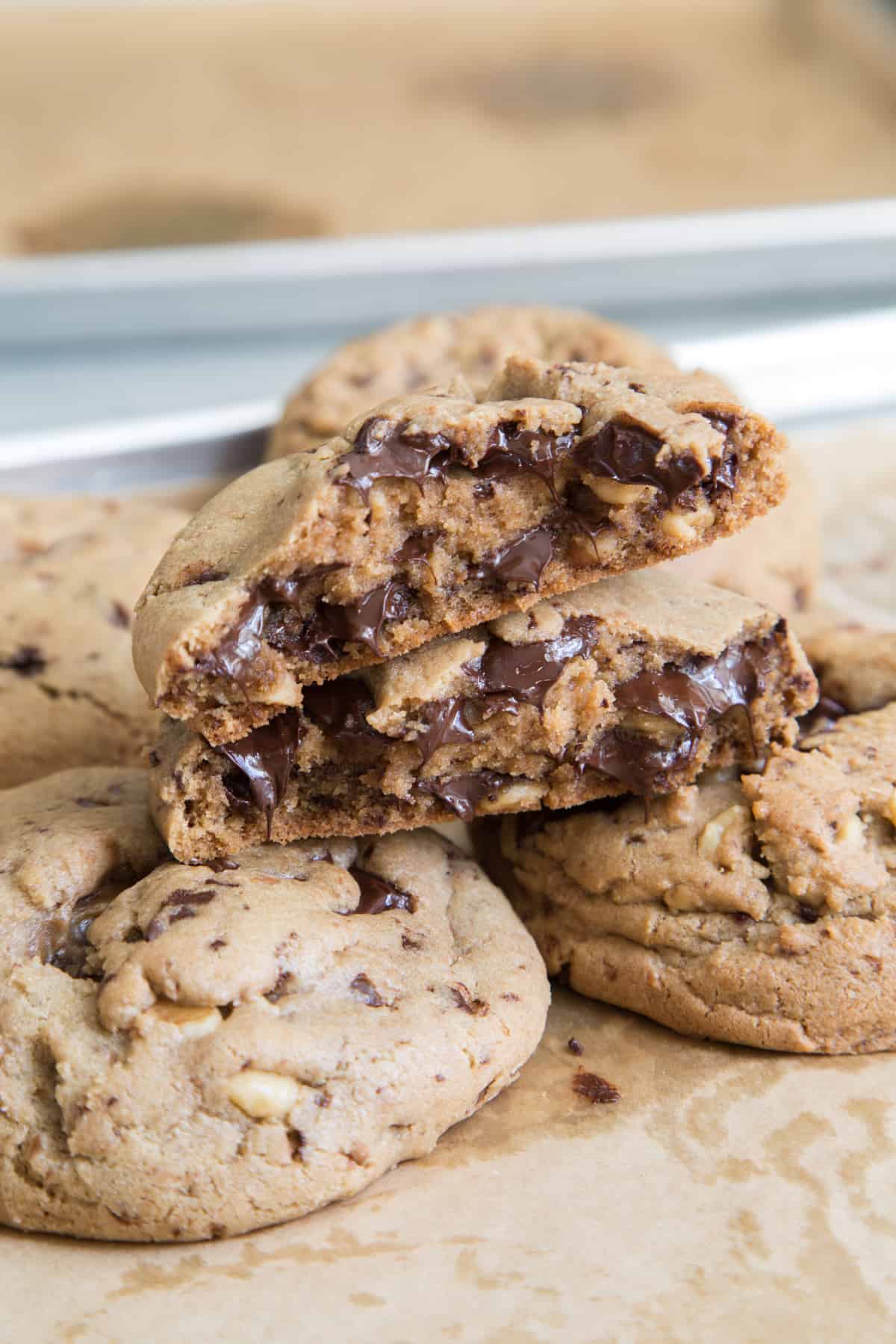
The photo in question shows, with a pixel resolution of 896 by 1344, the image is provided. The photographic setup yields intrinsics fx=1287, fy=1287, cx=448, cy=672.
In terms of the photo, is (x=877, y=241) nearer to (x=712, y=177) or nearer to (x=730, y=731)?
(x=712, y=177)

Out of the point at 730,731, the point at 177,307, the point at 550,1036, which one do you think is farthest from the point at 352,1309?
the point at 177,307

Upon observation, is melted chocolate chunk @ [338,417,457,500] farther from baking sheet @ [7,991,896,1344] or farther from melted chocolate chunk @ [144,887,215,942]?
baking sheet @ [7,991,896,1344]

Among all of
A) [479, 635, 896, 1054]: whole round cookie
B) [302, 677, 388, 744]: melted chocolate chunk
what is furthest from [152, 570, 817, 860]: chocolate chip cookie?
[479, 635, 896, 1054]: whole round cookie

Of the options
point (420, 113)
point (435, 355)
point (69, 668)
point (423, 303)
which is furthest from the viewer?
point (420, 113)

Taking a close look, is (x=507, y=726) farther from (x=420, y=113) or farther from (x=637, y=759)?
(x=420, y=113)

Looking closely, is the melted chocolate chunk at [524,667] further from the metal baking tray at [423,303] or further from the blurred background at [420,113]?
the blurred background at [420,113]

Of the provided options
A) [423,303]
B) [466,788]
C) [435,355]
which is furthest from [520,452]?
[423,303]

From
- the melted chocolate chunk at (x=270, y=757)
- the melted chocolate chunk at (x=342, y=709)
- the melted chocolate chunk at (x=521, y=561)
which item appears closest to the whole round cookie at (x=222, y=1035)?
the melted chocolate chunk at (x=270, y=757)
